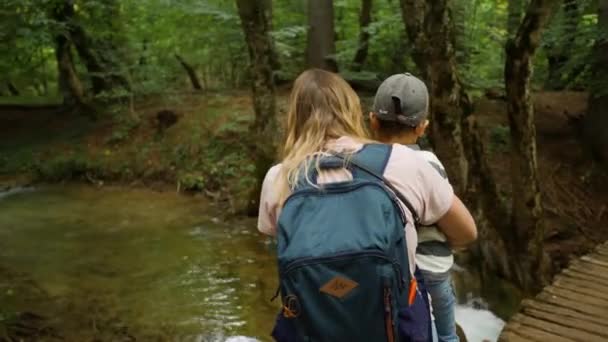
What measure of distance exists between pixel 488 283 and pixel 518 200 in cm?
105

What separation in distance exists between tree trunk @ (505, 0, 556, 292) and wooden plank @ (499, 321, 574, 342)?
2.56 meters

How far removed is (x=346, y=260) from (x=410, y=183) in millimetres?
385

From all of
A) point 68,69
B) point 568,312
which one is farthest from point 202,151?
point 568,312

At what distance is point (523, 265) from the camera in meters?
6.94

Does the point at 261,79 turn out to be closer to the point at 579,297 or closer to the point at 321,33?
→ the point at 321,33

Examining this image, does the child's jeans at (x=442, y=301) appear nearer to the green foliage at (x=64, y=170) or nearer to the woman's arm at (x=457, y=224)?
the woman's arm at (x=457, y=224)

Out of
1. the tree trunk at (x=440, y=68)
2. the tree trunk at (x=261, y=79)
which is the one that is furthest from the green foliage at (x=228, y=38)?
the tree trunk at (x=440, y=68)

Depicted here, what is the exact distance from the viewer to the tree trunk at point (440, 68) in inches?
244

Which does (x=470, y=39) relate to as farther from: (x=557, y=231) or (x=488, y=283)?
(x=488, y=283)

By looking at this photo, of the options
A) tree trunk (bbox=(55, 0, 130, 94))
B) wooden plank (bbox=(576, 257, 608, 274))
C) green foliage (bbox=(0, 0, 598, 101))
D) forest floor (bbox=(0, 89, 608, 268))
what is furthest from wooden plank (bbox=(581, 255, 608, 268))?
tree trunk (bbox=(55, 0, 130, 94))

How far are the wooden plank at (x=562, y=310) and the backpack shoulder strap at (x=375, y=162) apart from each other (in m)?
3.26

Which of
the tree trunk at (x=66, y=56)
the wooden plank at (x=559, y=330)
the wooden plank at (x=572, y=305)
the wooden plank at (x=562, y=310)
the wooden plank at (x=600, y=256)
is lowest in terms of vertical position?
the wooden plank at (x=600, y=256)

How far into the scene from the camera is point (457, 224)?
2234mm

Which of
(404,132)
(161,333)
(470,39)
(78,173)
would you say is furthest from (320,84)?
(78,173)
